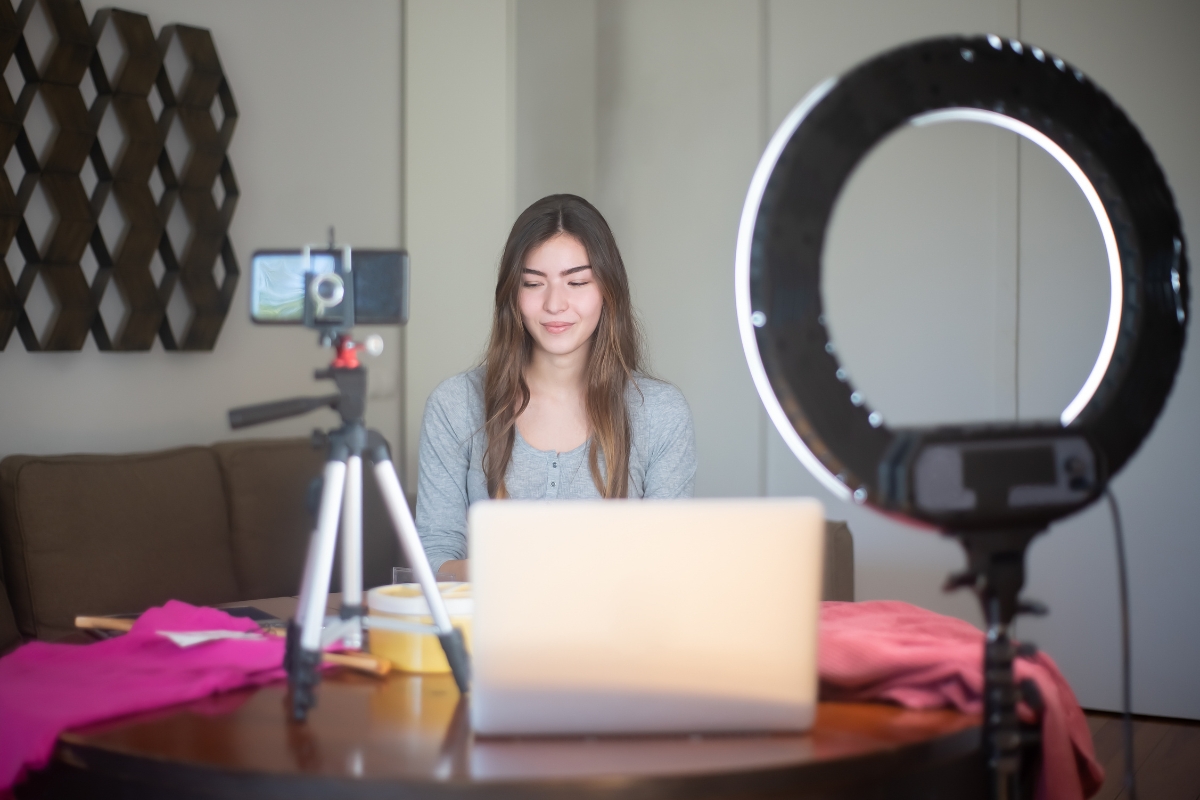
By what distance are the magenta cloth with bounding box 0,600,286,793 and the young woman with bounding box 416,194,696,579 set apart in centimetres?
76

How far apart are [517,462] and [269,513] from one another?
2.92ft

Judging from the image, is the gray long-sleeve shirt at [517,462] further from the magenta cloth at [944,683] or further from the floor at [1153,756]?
the floor at [1153,756]

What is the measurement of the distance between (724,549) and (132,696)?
0.58m

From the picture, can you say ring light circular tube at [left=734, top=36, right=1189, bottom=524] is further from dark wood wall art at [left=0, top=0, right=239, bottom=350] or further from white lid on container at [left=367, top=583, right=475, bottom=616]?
dark wood wall art at [left=0, top=0, right=239, bottom=350]

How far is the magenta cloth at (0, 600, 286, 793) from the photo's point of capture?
99cm

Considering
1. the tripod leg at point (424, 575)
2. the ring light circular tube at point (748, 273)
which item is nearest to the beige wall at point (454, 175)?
the tripod leg at point (424, 575)

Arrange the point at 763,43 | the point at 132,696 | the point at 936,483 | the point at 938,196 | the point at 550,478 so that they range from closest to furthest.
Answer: the point at 936,483, the point at 132,696, the point at 550,478, the point at 938,196, the point at 763,43

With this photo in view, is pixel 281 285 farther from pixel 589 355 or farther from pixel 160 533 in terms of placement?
pixel 160 533

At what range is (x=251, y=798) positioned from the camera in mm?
855

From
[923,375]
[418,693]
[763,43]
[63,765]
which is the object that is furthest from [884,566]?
[63,765]

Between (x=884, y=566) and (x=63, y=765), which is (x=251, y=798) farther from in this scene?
(x=884, y=566)

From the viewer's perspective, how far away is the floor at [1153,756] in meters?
2.60

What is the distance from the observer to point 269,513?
2662 millimetres

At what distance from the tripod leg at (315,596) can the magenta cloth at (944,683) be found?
491 mm
